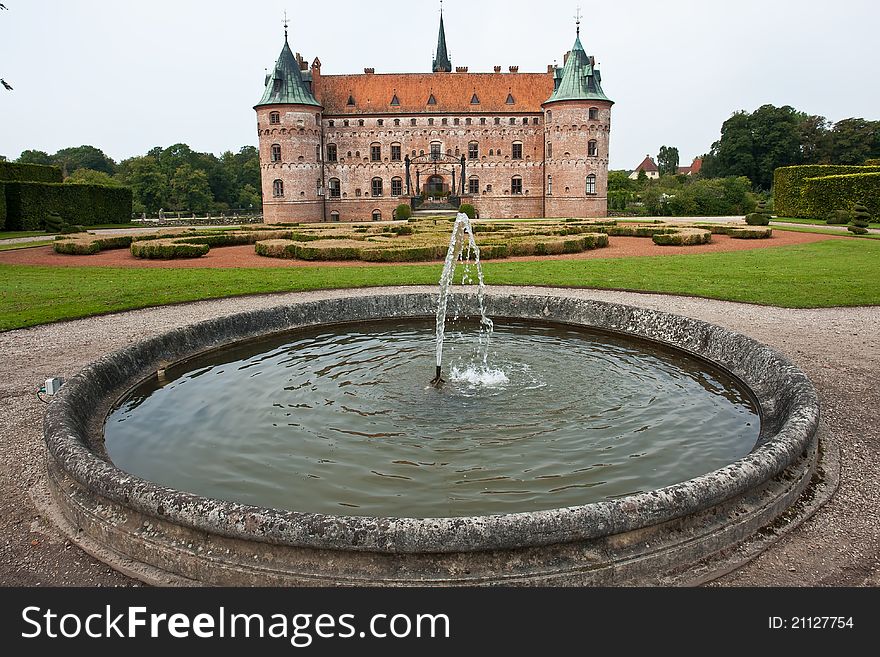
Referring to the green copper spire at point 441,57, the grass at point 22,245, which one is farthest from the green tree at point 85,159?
the grass at point 22,245

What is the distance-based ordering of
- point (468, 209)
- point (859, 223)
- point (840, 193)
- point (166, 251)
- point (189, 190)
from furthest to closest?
point (189, 190) < point (468, 209) < point (840, 193) < point (859, 223) < point (166, 251)

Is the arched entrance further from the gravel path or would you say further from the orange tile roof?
the gravel path

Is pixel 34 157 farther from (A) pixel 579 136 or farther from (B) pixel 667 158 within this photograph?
(B) pixel 667 158

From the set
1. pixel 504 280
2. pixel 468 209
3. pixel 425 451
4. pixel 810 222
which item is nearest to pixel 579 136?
pixel 468 209

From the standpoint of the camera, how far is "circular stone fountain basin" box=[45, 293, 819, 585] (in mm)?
3385

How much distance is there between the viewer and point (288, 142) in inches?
1914

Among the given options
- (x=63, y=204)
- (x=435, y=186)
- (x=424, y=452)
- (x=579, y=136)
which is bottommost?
(x=424, y=452)

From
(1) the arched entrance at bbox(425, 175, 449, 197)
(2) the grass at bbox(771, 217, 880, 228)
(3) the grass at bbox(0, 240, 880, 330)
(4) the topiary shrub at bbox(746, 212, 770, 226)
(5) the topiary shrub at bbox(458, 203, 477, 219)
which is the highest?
(1) the arched entrance at bbox(425, 175, 449, 197)

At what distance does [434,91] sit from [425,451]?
5133 cm

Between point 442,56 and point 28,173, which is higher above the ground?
point 442,56

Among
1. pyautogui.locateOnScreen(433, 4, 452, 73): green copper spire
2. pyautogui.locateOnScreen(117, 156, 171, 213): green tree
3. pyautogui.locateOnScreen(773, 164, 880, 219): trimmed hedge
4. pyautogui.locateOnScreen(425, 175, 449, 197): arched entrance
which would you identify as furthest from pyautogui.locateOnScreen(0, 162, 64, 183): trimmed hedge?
pyautogui.locateOnScreen(773, 164, 880, 219): trimmed hedge

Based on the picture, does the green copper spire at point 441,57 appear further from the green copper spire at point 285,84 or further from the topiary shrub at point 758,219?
the topiary shrub at point 758,219

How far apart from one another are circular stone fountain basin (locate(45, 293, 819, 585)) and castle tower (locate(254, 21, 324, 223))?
138ft
